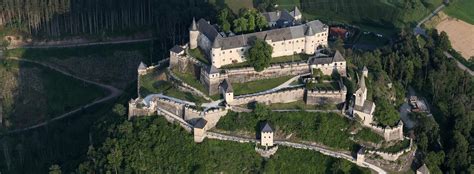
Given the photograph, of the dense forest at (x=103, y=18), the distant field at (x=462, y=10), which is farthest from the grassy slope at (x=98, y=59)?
the distant field at (x=462, y=10)

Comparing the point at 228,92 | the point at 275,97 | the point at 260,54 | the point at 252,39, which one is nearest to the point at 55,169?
the point at 228,92

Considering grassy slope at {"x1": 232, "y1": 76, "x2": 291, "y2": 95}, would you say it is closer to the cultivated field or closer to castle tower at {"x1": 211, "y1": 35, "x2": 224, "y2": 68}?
castle tower at {"x1": 211, "y1": 35, "x2": 224, "y2": 68}

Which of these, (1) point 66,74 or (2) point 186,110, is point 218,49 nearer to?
(2) point 186,110

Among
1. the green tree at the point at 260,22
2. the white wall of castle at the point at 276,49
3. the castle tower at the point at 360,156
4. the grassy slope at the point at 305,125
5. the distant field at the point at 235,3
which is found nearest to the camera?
the castle tower at the point at 360,156

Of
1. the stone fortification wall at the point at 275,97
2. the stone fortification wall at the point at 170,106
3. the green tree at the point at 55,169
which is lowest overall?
the green tree at the point at 55,169

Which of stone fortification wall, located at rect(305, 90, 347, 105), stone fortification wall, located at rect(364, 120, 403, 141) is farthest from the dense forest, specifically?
stone fortification wall, located at rect(364, 120, 403, 141)

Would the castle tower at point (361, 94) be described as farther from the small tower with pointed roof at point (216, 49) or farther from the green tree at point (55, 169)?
the green tree at point (55, 169)

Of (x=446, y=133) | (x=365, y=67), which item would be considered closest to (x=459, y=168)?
(x=446, y=133)
